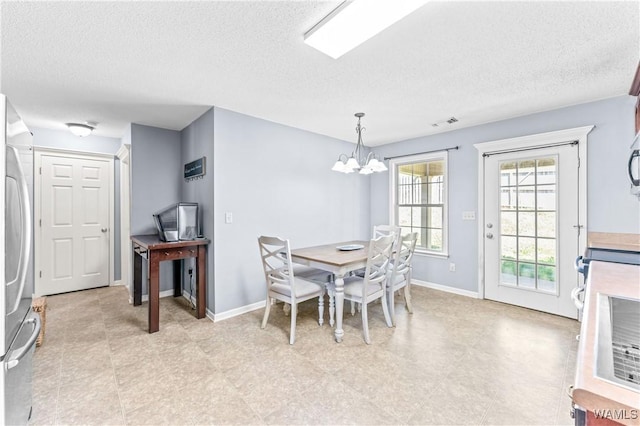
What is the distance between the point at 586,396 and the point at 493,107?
329cm

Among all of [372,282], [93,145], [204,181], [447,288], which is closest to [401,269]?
[372,282]

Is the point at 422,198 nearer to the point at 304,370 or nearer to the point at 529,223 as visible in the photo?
the point at 529,223

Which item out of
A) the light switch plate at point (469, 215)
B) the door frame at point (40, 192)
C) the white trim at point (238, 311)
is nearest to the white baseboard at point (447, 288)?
the light switch plate at point (469, 215)

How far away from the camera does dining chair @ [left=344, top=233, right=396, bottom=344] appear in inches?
100

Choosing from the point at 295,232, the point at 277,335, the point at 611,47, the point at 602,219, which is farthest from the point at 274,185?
the point at 602,219

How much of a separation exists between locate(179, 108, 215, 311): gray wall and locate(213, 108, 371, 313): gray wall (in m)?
0.08

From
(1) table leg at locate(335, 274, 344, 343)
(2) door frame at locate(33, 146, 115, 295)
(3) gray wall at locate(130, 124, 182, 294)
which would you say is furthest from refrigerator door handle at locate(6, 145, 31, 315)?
(2) door frame at locate(33, 146, 115, 295)

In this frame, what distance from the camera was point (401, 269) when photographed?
3066mm

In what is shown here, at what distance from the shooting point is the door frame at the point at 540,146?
9.73ft

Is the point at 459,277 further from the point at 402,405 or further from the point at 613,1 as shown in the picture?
the point at 613,1

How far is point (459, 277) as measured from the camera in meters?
3.93

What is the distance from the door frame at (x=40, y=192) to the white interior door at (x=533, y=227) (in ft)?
17.6

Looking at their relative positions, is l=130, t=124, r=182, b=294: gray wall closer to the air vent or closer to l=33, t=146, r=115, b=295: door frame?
l=33, t=146, r=115, b=295: door frame

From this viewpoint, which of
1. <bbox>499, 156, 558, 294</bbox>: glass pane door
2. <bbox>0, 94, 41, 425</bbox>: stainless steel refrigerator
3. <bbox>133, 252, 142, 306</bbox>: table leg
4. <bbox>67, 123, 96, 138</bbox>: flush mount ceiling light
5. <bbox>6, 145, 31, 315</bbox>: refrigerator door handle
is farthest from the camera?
<bbox>67, 123, 96, 138</bbox>: flush mount ceiling light
